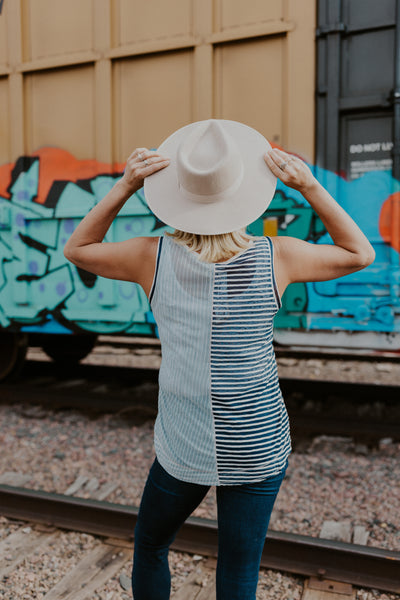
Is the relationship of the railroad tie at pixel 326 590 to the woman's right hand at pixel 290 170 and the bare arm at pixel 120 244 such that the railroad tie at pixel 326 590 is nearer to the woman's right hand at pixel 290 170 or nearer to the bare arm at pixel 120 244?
the bare arm at pixel 120 244

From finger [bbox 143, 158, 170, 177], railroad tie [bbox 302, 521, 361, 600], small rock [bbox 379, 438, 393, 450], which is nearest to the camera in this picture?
finger [bbox 143, 158, 170, 177]

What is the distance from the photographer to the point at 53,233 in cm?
479

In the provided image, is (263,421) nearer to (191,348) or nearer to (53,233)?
(191,348)

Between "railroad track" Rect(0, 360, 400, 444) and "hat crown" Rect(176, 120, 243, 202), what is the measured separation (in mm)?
3535

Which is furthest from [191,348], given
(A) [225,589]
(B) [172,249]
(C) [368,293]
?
(C) [368,293]

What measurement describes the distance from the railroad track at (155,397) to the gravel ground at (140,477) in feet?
0.50

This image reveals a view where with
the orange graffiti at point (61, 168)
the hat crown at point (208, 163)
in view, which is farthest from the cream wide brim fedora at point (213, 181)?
the orange graffiti at point (61, 168)

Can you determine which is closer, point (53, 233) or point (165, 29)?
point (165, 29)

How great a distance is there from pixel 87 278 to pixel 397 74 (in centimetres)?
292

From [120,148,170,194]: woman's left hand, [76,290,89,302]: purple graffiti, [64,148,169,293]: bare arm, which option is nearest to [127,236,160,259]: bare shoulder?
[64,148,169,293]: bare arm

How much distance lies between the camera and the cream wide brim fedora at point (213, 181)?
1438mm

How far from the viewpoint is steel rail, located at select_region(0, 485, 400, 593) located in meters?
2.63

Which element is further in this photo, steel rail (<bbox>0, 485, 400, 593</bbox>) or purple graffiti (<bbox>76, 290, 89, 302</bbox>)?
purple graffiti (<bbox>76, 290, 89, 302</bbox>)

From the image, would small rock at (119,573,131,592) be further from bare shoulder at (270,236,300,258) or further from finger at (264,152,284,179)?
finger at (264,152,284,179)
